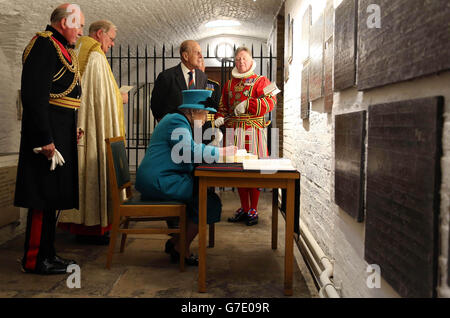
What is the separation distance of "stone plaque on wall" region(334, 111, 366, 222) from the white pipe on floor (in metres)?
0.42

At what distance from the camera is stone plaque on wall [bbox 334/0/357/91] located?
167cm

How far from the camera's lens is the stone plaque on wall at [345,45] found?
5.46ft

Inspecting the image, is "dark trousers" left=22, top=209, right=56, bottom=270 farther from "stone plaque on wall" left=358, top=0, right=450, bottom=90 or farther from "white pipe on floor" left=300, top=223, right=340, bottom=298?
"stone plaque on wall" left=358, top=0, right=450, bottom=90

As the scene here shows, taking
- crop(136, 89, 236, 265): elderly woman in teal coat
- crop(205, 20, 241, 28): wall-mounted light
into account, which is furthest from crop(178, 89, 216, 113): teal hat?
crop(205, 20, 241, 28): wall-mounted light

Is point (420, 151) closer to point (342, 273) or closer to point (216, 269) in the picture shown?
point (342, 273)

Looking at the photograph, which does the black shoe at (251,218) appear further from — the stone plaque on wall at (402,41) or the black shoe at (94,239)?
the stone plaque on wall at (402,41)

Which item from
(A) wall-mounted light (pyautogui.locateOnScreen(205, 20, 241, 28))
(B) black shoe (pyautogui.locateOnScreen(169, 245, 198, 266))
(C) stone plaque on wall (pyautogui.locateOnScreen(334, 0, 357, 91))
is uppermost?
(A) wall-mounted light (pyautogui.locateOnScreen(205, 20, 241, 28))

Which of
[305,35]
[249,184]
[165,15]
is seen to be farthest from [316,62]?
[165,15]

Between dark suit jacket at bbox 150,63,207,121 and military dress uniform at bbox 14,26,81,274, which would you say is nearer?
military dress uniform at bbox 14,26,81,274

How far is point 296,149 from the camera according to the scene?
3852mm

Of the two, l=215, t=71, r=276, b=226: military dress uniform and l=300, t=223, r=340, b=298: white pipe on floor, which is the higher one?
l=215, t=71, r=276, b=226: military dress uniform

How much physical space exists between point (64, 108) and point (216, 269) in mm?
1408

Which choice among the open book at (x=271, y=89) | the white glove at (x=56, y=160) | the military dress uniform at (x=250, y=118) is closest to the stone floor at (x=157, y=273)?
the white glove at (x=56, y=160)

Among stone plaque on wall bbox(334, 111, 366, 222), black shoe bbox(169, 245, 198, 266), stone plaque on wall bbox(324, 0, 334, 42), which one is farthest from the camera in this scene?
black shoe bbox(169, 245, 198, 266)
